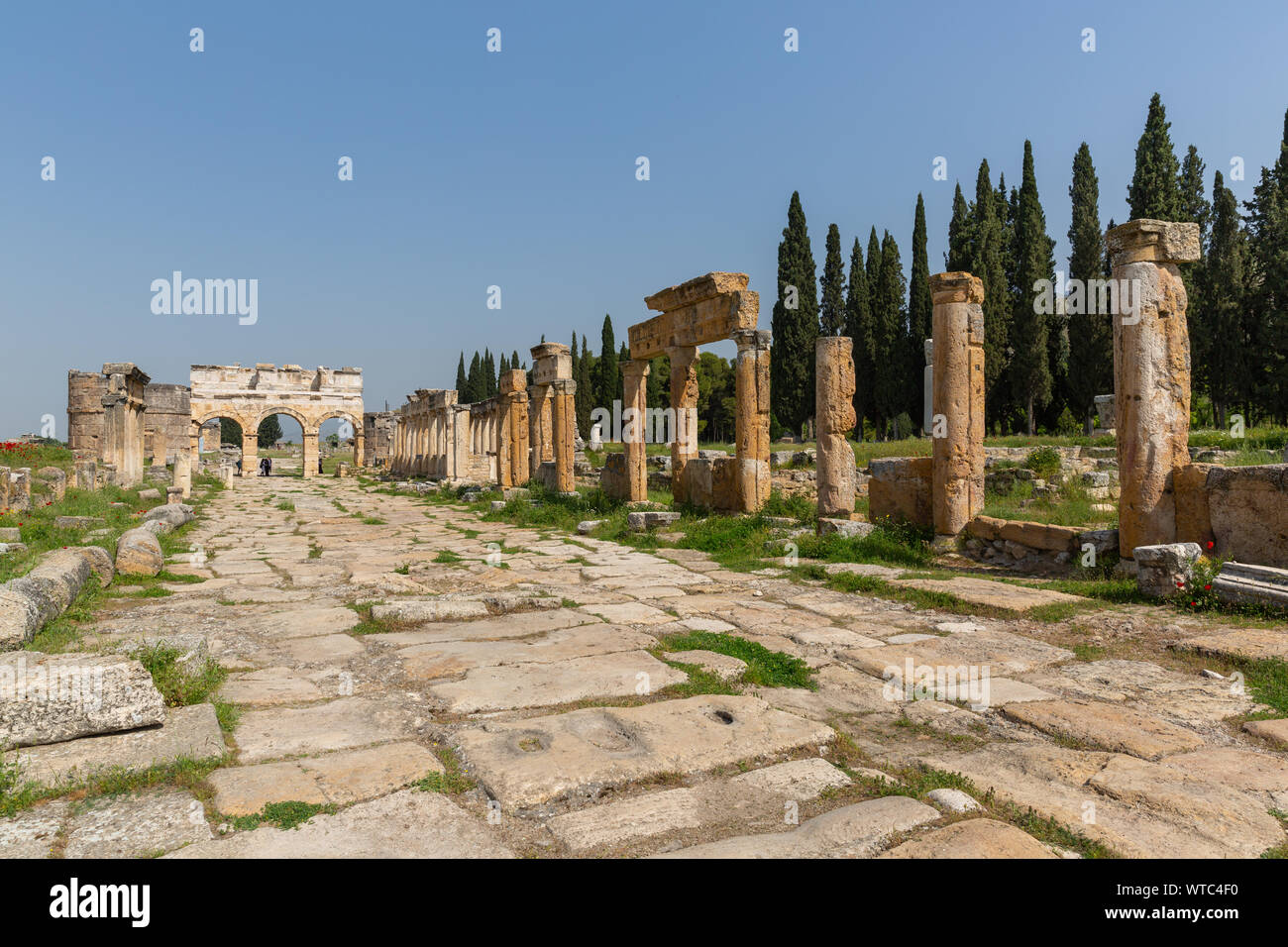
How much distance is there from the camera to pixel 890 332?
35969 millimetres

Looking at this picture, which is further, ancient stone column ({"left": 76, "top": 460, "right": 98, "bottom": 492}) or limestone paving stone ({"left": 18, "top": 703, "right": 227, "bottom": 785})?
ancient stone column ({"left": 76, "top": 460, "right": 98, "bottom": 492})

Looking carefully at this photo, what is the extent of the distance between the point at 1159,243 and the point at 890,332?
29.7m

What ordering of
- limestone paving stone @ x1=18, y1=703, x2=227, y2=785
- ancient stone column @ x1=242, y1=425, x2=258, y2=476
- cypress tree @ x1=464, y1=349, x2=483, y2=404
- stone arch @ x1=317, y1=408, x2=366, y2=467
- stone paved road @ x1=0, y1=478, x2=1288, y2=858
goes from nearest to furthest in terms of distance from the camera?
stone paved road @ x1=0, y1=478, x2=1288, y2=858 → limestone paving stone @ x1=18, y1=703, x2=227, y2=785 → ancient stone column @ x1=242, y1=425, x2=258, y2=476 → stone arch @ x1=317, y1=408, x2=366, y2=467 → cypress tree @ x1=464, y1=349, x2=483, y2=404

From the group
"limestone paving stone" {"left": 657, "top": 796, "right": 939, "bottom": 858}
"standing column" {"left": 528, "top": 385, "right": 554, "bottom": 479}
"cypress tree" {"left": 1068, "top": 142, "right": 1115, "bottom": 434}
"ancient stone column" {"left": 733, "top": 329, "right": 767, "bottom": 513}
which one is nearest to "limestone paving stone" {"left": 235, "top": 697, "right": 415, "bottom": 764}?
"limestone paving stone" {"left": 657, "top": 796, "right": 939, "bottom": 858}

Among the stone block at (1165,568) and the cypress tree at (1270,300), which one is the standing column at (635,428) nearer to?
the stone block at (1165,568)

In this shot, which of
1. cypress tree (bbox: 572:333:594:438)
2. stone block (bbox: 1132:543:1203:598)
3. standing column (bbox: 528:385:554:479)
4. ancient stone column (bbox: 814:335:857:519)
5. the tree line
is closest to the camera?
stone block (bbox: 1132:543:1203:598)

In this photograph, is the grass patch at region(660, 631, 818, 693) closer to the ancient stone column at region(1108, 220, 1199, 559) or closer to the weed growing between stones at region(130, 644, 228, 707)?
the weed growing between stones at region(130, 644, 228, 707)

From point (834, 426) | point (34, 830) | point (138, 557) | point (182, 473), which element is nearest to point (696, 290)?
point (834, 426)

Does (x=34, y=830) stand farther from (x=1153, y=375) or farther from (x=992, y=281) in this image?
(x=992, y=281)

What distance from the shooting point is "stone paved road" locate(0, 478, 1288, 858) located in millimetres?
2566

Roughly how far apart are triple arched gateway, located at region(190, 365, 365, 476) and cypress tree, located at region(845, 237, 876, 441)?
84.3ft
